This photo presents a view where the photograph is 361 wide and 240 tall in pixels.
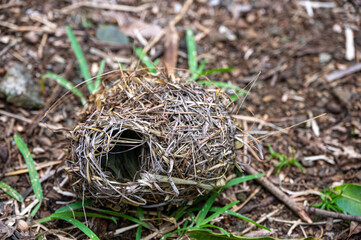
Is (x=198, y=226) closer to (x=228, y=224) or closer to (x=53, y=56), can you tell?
(x=228, y=224)

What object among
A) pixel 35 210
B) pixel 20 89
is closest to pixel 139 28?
pixel 20 89

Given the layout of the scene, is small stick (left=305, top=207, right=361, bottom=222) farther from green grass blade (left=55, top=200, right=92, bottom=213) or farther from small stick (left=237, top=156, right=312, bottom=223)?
green grass blade (left=55, top=200, right=92, bottom=213)

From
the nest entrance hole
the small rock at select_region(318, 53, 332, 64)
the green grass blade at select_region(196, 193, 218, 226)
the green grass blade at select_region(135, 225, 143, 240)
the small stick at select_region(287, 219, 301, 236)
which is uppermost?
the small rock at select_region(318, 53, 332, 64)

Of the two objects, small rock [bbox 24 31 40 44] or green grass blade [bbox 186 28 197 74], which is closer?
green grass blade [bbox 186 28 197 74]

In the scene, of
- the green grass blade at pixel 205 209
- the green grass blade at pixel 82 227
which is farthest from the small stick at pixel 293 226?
the green grass blade at pixel 82 227

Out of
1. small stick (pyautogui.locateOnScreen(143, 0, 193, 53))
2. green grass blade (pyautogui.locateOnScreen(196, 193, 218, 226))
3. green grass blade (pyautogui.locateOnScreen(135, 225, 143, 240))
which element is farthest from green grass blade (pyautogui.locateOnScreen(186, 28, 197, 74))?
green grass blade (pyautogui.locateOnScreen(135, 225, 143, 240))

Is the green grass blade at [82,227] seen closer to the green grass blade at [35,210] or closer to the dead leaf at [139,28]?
the green grass blade at [35,210]

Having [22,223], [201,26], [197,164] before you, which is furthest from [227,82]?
[22,223]
